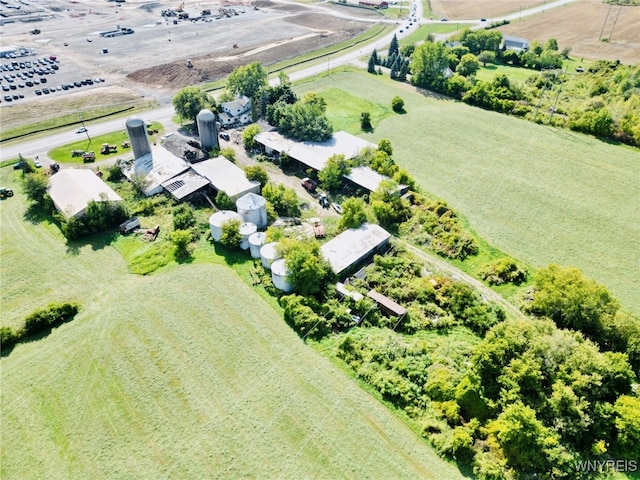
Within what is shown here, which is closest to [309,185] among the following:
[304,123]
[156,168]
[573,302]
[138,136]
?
[304,123]

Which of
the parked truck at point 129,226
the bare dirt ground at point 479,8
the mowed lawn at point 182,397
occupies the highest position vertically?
the bare dirt ground at point 479,8

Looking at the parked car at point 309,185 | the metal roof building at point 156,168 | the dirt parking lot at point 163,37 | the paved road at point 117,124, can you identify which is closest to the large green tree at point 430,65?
the paved road at point 117,124

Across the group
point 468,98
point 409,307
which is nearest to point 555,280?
point 409,307

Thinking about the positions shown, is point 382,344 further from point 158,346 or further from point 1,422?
point 1,422

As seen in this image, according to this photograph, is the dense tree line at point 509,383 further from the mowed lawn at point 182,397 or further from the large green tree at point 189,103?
the large green tree at point 189,103

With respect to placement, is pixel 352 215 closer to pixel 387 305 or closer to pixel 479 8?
pixel 387 305
